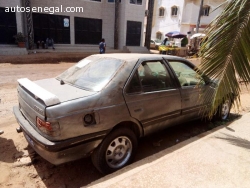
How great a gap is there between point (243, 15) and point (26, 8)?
53.5 ft

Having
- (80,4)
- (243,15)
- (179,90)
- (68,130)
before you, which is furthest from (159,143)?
(80,4)

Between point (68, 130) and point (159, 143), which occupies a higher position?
point (68, 130)

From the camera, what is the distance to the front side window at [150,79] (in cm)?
319

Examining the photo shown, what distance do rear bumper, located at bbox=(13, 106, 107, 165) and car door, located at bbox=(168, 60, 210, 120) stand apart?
5.95 ft

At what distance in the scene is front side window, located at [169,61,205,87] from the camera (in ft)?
13.0

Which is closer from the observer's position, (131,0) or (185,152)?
(185,152)

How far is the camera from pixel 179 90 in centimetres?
377

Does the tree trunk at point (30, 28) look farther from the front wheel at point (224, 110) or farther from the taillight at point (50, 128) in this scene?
the taillight at point (50, 128)

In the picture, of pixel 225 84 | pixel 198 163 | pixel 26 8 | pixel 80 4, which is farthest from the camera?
pixel 80 4

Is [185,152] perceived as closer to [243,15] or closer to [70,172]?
[70,172]

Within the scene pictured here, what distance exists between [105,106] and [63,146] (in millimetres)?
697

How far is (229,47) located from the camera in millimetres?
2502

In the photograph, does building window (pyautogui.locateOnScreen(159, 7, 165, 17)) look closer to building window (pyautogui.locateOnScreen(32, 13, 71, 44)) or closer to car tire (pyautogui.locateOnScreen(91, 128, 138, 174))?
building window (pyautogui.locateOnScreen(32, 13, 71, 44))

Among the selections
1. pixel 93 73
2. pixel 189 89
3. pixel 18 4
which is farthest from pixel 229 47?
pixel 18 4
